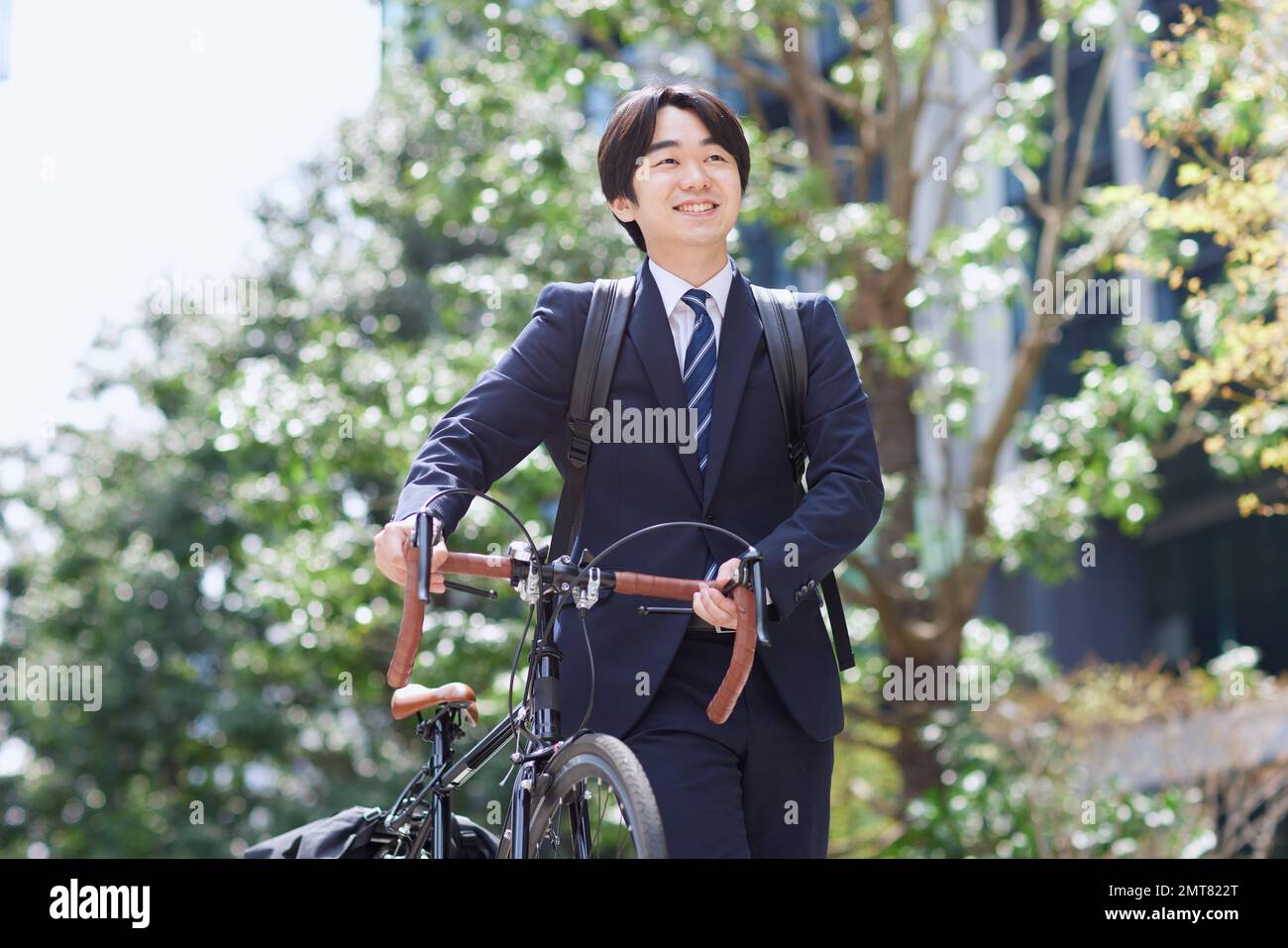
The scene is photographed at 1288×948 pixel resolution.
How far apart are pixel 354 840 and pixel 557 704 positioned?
37.3 inches

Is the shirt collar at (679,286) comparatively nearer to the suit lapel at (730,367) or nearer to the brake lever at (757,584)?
the suit lapel at (730,367)

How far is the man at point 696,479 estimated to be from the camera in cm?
312

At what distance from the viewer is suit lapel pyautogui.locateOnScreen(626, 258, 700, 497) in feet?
11.0

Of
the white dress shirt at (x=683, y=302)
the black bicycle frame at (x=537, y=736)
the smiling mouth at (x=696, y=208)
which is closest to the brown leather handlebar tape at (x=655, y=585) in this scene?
the black bicycle frame at (x=537, y=736)

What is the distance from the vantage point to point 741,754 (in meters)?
3.22

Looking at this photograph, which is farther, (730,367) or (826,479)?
(730,367)

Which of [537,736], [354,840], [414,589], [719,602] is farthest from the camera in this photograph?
[354,840]

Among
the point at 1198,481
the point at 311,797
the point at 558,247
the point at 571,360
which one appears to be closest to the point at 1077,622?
the point at 1198,481

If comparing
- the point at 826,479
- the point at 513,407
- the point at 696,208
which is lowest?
the point at 826,479

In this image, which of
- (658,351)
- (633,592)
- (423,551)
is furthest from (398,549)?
(658,351)

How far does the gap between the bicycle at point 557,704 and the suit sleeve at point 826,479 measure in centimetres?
10

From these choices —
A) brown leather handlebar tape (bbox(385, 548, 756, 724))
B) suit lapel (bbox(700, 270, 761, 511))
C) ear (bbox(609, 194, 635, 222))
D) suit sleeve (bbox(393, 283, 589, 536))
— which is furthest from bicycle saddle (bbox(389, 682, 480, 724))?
ear (bbox(609, 194, 635, 222))

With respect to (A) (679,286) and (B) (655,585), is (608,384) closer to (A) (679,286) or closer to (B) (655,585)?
(A) (679,286)
